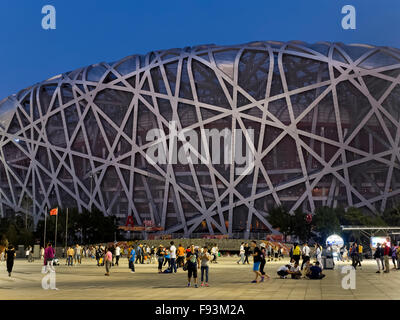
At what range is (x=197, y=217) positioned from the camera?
2977 inches

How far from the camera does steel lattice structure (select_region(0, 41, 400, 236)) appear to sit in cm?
7206

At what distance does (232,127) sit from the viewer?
75188mm

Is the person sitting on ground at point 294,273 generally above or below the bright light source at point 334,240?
below

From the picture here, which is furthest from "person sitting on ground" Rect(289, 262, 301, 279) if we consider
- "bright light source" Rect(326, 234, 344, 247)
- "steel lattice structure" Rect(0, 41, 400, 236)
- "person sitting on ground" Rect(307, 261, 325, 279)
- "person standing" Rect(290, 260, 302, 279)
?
"steel lattice structure" Rect(0, 41, 400, 236)

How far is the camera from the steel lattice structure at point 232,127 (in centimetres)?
7206

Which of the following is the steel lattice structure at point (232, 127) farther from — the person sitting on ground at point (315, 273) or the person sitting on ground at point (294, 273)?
the person sitting on ground at point (315, 273)

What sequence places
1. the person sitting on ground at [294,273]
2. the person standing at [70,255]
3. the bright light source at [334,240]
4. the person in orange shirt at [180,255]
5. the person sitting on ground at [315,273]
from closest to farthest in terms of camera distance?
the person sitting on ground at [315,273] → the person sitting on ground at [294,273] → the person in orange shirt at [180,255] → the person standing at [70,255] → the bright light source at [334,240]

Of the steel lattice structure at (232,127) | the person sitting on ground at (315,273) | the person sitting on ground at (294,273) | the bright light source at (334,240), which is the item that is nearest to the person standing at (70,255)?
the bright light source at (334,240)

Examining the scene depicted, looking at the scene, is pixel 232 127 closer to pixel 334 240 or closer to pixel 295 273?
pixel 334 240

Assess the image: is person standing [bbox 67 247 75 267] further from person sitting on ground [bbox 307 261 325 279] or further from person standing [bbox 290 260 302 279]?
person sitting on ground [bbox 307 261 325 279]

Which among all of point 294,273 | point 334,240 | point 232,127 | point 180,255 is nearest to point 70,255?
point 180,255

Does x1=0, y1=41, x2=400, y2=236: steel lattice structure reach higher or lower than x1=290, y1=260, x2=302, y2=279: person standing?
higher
